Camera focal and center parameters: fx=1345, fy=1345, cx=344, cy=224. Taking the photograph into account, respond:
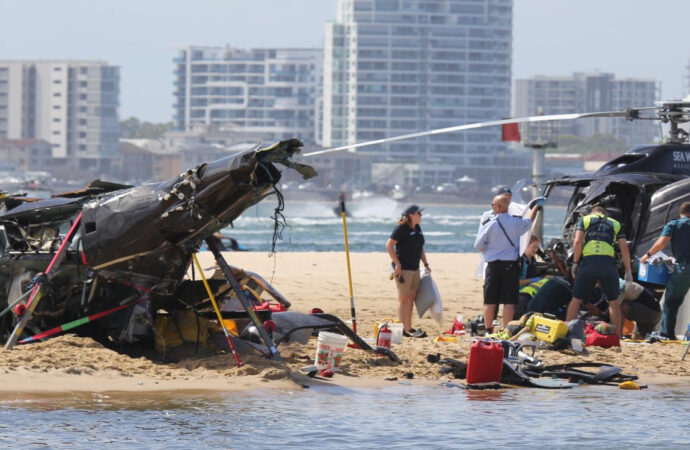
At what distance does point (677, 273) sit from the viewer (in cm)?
1411

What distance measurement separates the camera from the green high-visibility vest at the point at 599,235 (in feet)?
45.5

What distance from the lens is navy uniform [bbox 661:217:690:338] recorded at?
1404cm

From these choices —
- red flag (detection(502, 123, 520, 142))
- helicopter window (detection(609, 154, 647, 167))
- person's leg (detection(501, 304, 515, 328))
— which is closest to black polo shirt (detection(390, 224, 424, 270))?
person's leg (detection(501, 304, 515, 328))

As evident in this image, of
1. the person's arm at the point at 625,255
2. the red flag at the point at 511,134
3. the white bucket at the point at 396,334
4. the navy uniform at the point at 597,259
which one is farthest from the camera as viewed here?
the red flag at the point at 511,134

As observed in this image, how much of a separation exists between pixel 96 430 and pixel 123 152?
179 m

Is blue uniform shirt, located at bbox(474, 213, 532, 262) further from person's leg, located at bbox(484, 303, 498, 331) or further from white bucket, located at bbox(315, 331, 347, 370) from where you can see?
white bucket, located at bbox(315, 331, 347, 370)

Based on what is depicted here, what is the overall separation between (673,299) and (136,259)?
5.81 m

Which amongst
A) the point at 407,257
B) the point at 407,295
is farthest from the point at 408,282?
the point at 407,257

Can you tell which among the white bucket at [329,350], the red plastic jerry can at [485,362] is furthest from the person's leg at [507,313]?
the white bucket at [329,350]

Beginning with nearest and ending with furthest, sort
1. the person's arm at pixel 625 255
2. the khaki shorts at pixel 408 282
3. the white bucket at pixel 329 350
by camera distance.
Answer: the white bucket at pixel 329 350
the person's arm at pixel 625 255
the khaki shorts at pixel 408 282

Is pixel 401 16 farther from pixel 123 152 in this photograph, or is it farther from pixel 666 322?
pixel 666 322

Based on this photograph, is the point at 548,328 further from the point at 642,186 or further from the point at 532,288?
the point at 642,186

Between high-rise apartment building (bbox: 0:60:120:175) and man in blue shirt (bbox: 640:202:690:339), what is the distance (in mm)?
182118

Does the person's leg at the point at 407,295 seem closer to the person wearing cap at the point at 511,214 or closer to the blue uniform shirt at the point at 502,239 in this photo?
the person wearing cap at the point at 511,214
